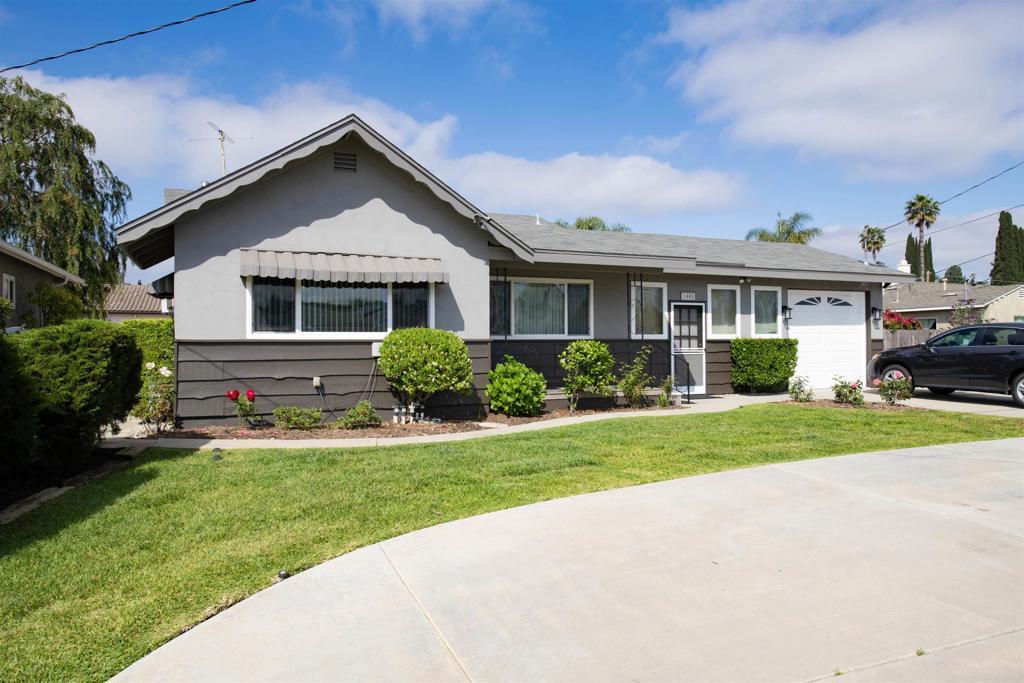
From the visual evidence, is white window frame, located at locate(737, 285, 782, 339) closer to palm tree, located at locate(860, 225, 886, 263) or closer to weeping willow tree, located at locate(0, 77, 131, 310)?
weeping willow tree, located at locate(0, 77, 131, 310)

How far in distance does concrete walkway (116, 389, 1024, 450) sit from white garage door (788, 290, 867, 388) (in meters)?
1.28

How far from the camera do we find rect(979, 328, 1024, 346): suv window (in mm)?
12430

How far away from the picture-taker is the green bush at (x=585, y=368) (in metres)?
11.6

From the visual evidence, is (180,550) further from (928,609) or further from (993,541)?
(993,541)

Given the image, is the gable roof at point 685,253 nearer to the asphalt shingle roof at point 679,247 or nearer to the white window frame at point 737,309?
the asphalt shingle roof at point 679,247

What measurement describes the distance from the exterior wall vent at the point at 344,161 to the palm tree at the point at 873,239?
1993 inches

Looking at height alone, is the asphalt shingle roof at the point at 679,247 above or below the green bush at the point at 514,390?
above

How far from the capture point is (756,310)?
15680 mm

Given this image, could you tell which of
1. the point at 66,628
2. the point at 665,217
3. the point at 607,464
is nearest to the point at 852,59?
the point at 607,464

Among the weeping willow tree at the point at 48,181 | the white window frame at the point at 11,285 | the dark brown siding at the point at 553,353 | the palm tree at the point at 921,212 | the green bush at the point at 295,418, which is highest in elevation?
the palm tree at the point at 921,212

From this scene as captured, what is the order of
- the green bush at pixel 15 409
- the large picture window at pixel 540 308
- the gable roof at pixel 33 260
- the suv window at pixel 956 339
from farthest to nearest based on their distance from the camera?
the gable roof at pixel 33 260 → the suv window at pixel 956 339 → the large picture window at pixel 540 308 → the green bush at pixel 15 409

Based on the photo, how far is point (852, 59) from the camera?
45.6 ft

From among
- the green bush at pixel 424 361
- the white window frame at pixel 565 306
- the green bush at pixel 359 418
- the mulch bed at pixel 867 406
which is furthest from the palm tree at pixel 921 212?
the green bush at pixel 359 418

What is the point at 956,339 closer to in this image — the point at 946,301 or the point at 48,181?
the point at 946,301
